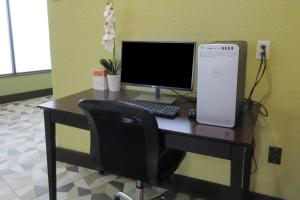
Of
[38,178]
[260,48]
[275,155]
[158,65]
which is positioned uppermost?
[260,48]

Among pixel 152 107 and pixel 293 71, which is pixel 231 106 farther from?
pixel 293 71

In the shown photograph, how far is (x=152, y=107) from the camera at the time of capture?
1684 mm

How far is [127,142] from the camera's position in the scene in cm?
147

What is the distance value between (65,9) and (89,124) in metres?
1.20

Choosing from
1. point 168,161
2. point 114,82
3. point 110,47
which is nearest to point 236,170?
point 168,161

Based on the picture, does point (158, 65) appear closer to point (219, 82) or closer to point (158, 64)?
point (158, 64)

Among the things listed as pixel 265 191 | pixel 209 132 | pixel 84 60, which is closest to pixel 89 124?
pixel 209 132

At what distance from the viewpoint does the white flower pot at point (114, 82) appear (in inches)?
82.2

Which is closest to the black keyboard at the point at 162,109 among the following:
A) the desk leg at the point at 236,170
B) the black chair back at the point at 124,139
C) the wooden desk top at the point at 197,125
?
the wooden desk top at the point at 197,125

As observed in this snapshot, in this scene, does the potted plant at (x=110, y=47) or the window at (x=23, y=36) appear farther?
the window at (x=23, y=36)

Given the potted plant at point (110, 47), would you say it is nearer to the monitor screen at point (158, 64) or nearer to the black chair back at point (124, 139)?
the monitor screen at point (158, 64)

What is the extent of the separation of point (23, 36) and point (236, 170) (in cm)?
450

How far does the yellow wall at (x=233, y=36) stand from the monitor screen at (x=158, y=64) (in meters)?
0.20

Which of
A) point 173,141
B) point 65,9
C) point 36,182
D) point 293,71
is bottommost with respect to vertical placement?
point 36,182
